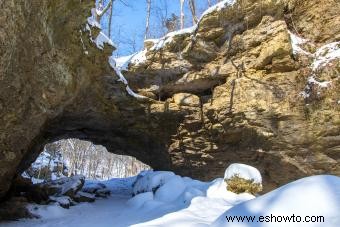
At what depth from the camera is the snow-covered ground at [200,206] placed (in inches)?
91.1

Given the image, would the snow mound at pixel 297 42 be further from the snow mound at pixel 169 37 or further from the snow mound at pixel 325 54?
the snow mound at pixel 169 37

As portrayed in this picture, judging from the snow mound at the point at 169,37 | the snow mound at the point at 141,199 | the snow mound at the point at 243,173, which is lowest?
the snow mound at the point at 141,199

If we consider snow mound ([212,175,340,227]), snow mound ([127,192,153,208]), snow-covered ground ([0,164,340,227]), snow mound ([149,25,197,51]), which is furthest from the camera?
snow mound ([149,25,197,51])

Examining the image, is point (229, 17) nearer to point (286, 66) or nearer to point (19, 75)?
point (286, 66)

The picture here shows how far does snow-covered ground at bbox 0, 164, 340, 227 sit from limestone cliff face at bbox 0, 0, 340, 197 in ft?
7.17

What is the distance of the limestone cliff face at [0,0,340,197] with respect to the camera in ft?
26.9

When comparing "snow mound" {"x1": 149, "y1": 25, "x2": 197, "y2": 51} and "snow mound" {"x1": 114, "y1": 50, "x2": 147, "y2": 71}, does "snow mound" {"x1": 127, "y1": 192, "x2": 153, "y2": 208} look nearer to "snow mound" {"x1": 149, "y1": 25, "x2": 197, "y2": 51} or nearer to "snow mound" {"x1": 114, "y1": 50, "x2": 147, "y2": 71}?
"snow mound" {"x1": 114, "y1": 50, "x2": 147, "y2": 71}

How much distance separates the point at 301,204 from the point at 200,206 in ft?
14.3

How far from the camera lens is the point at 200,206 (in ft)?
21.4

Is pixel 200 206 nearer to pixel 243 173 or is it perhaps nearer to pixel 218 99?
pixel 243 173

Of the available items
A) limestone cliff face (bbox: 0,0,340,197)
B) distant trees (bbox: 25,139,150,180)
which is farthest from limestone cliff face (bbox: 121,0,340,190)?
distant trees (bbox: 25,139,150,180)

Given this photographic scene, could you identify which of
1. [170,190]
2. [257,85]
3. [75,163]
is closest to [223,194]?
[170,190]

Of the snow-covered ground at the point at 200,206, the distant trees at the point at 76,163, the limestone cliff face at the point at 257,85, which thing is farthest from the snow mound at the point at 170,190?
the distant trees at the point at 76,163

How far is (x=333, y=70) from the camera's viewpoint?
9719mm
